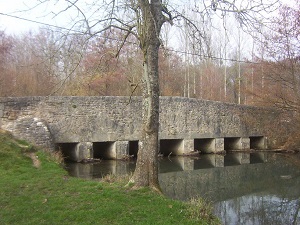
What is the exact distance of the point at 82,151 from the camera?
15.4 meters

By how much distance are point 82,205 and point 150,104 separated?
2420 mm

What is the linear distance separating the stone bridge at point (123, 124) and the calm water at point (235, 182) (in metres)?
1.21

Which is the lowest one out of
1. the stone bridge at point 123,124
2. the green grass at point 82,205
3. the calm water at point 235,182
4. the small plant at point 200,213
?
the calm water at point 235,182

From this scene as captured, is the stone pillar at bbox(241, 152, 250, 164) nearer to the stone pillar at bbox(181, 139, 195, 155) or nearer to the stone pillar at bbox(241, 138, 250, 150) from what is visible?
the stone pillar at bbox(241, 138, 250, 150)

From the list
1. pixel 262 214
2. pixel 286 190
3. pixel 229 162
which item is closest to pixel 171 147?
pixel 229 162

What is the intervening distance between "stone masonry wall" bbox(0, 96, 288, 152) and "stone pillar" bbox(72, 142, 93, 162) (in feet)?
0.78

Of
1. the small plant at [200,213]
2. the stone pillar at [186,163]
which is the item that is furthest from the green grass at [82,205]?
the stone pillar at [186,163]

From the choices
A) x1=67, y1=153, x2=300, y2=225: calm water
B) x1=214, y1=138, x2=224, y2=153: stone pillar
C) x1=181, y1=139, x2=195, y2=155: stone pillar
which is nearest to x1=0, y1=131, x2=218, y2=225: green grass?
x1=67, y1=153, x2=300, y2=225: calm water

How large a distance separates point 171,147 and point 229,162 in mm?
3834

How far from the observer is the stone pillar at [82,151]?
603 inches

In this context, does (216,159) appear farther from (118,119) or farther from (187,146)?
(118,119)

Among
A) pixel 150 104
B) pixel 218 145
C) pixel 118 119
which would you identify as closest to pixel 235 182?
pixel 118 119

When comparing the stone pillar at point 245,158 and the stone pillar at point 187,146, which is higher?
the stone pillar at point 187,146

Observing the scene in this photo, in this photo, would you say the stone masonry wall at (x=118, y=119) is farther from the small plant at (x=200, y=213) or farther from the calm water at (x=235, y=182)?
the small plant at (x=200, y=213)
